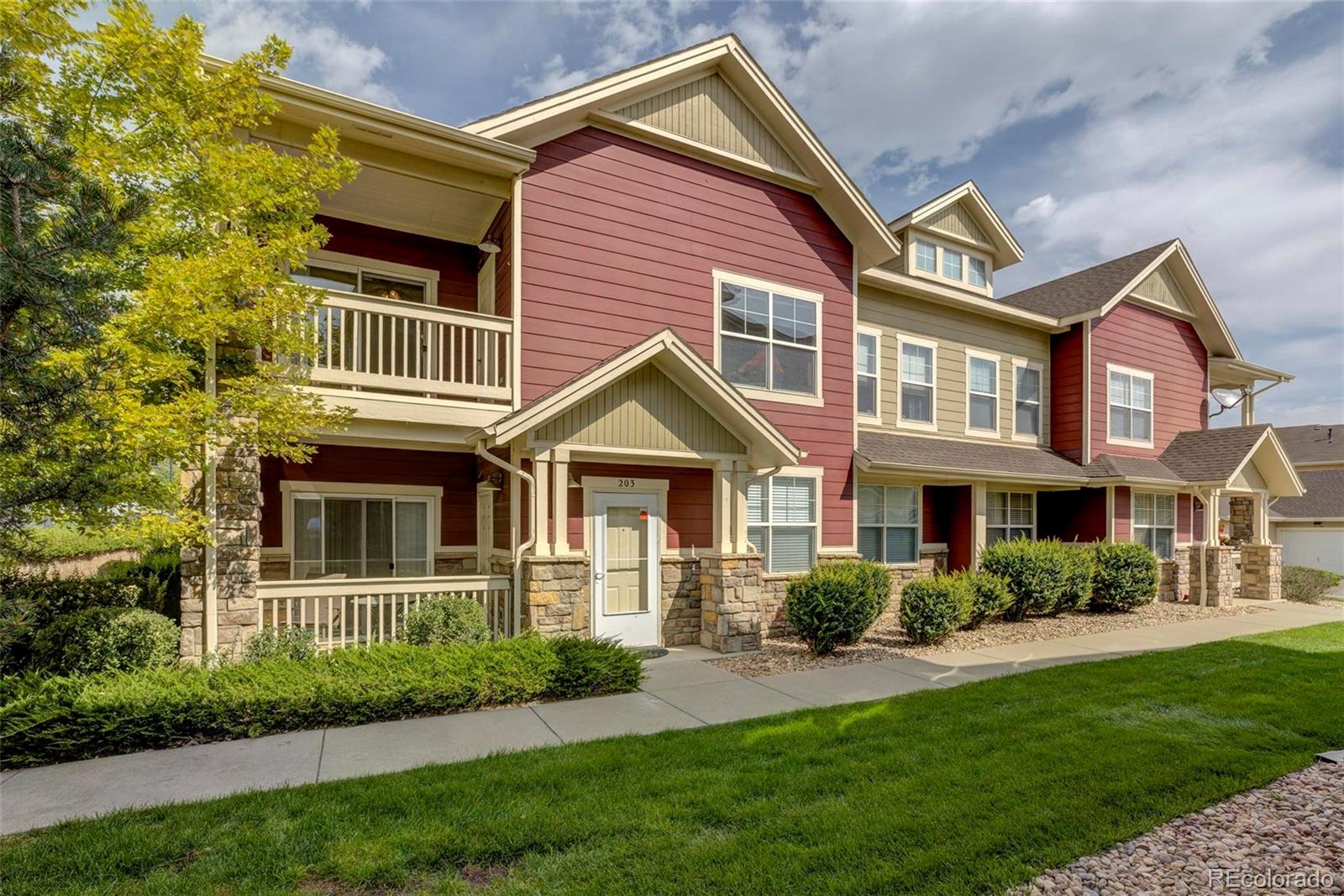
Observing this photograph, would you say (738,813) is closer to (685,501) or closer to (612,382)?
(612,382)

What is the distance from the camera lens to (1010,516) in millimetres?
14219

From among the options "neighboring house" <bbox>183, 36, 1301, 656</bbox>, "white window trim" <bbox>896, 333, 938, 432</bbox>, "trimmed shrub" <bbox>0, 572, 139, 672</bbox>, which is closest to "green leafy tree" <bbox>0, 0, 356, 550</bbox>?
"neighboring house" <bbox>183, 36, 1301, 656</bbox>

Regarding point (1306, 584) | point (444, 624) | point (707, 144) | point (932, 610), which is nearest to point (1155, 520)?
point (1306, 584)

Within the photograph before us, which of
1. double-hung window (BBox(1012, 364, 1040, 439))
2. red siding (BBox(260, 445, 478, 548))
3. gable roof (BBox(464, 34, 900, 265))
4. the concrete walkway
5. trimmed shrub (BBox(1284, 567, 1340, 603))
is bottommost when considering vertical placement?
trimmed shrub (BBox(1284, 567, 1340, 603))

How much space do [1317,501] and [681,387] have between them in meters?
28.9

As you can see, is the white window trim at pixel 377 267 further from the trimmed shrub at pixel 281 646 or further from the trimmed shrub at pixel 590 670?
the trimmed shrub at pixel 590 670

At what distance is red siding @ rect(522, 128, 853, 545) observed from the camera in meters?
8.78

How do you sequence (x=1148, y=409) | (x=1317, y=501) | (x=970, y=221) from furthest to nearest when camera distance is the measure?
1. (x=1317, y=501)
2. (x=1148, y=409)
3. (x=970, y=221)

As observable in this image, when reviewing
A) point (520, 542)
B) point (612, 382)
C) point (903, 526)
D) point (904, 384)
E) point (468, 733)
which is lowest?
point (468, 733)

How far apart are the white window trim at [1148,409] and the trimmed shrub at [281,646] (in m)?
16.1

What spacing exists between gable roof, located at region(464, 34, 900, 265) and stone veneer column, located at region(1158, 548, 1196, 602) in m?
10.7

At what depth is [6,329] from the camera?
379cm

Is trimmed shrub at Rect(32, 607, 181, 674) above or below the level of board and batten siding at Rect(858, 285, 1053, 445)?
below

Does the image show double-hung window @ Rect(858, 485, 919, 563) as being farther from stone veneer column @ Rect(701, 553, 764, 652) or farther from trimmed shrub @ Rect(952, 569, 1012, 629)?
stone veneer column @ Rect(701, 553, 764, 652)
